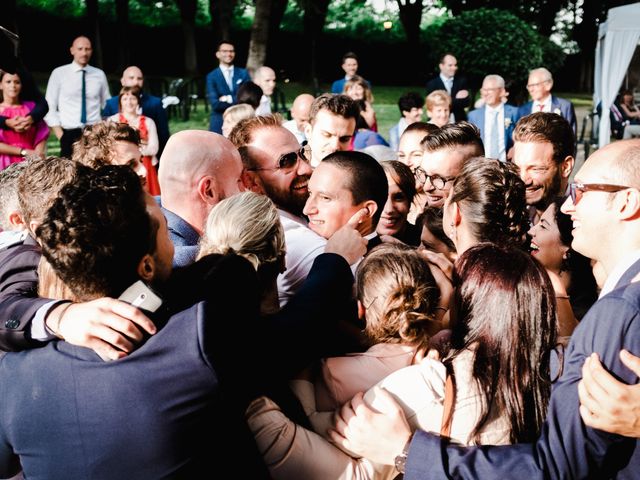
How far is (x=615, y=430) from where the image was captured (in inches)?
62.6

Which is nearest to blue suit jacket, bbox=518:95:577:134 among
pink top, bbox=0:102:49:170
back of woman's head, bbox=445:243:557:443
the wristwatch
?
pink top, bbox=0:102:49:170

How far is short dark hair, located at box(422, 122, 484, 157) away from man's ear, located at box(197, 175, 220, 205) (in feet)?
5.28

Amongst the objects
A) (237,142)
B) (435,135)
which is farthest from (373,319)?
(435,135)

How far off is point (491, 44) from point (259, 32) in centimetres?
755

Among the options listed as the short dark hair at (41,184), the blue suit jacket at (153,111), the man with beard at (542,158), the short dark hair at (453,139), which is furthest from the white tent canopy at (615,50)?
the short dark hair at (41,184)

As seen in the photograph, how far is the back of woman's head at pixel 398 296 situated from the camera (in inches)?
81.0

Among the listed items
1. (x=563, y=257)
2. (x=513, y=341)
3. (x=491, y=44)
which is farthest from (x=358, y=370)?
(x=491, y=44)

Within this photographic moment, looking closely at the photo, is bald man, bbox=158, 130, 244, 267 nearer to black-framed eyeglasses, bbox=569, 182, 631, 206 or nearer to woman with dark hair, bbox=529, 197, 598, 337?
black-framed eyeglasses, bbox=569, 182, 631, 206

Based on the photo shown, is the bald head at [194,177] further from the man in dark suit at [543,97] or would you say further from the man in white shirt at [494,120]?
the man in dark suit at [543,97]

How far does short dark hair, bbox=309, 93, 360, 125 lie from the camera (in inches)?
181

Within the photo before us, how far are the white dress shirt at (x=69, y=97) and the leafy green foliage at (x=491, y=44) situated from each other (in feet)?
46.2

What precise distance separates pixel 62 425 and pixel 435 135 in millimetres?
2950

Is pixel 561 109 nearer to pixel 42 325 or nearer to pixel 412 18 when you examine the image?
pixel 42 325

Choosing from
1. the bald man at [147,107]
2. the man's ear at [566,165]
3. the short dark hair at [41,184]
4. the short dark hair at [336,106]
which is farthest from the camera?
the bald man at [147,107]
